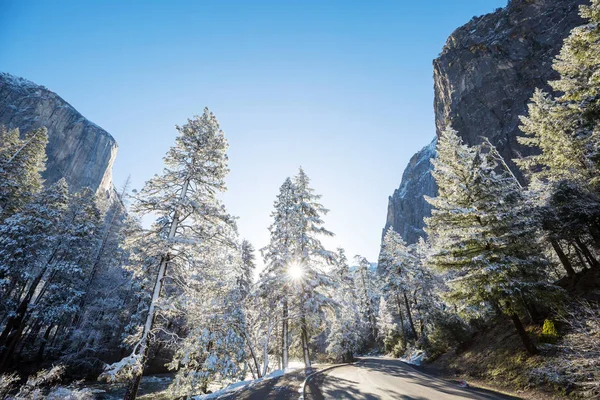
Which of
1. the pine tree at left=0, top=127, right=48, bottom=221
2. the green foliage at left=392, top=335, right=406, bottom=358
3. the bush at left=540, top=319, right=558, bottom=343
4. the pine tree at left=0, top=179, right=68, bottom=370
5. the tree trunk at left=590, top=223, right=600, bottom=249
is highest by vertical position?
the pine tree at left=0, top=127, right=48, bottom=221

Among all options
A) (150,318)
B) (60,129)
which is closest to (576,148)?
(150,318)

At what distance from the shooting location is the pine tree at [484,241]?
36.8ft

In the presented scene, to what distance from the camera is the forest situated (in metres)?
10.7

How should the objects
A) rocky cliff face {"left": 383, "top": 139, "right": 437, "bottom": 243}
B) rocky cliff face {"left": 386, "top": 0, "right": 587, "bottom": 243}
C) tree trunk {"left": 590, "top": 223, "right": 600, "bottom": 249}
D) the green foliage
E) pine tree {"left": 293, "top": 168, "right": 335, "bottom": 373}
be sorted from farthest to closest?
1. rocky cliff face {"left": 383, "top": 139, "right": 437, "bottom": 243}
2. rocky cliff face {"left": 386, "top": 0, "right": 587, "bottom": 243}
3. the green foliage
4. pine tree {"left": 293, "top": 168, "right": 335, "bottom": 373}
5. tree trunk {"left": 590, "top": 223, "right": 600, "bottom": 249}

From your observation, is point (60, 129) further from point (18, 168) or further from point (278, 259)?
point (278, 259)

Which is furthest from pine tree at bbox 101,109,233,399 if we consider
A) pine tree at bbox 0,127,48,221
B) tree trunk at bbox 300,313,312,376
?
pine tree at bbox 0,127,48,221

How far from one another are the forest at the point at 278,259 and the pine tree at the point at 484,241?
74 mm


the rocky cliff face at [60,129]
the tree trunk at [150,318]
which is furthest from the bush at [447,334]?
the rocky cliff face at [60,129]

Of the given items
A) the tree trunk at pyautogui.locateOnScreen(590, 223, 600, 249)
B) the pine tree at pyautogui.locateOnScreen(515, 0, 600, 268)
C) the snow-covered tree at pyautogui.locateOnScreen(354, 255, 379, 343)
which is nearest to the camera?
the pine tree at pyautogui.locateOnScreen(515, 0, 600, 268)

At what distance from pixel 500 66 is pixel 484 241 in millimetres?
78241

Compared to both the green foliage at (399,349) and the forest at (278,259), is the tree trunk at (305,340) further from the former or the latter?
the green foliage at (399,349)

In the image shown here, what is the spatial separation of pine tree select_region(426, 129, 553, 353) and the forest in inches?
2.9

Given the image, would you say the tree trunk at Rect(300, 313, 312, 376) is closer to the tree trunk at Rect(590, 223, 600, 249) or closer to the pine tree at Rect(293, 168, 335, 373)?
the pine tree at Rect(293, 168, 335, 373)

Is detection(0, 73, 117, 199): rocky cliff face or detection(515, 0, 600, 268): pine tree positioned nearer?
detection(515, 0, 600, 268): pine tree
